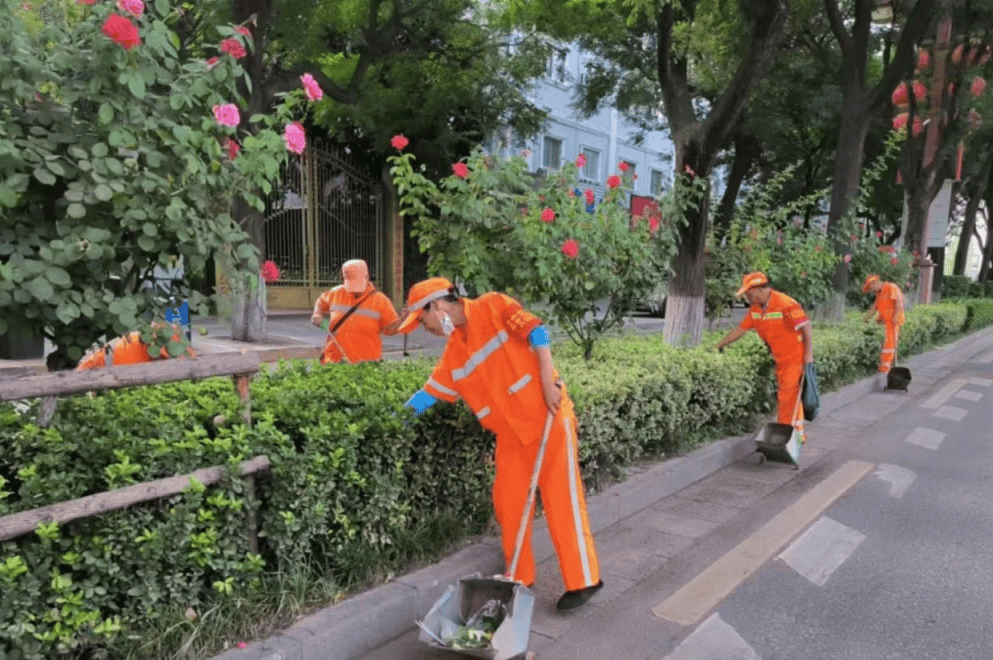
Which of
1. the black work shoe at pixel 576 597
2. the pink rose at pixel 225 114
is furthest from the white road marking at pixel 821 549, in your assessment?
the pink rose at pixel 225 114

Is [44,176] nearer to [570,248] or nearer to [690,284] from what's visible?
[570,248]

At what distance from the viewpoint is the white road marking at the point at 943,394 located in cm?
936

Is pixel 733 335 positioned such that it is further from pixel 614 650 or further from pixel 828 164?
pixel 828 164

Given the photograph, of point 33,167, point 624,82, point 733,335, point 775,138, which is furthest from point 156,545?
point 775,138

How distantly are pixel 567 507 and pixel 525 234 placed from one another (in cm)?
226

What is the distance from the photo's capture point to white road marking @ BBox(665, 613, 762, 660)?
120 inches

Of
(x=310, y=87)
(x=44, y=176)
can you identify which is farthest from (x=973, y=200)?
(x=44, y=176)

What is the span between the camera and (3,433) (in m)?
2.59

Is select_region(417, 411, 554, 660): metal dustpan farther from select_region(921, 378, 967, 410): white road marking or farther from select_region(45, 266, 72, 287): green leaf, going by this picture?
select_region(921, 378, 967, 410): white road marking

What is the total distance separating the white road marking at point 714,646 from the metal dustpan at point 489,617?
71cm

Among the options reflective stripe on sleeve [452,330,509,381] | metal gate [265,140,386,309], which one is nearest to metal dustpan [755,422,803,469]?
reflective stripe on sleeve [452,330,509,381]

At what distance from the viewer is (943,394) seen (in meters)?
10.2

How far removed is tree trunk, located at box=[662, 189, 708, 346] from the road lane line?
2.53m

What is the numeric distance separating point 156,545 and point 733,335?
17.7 ft
